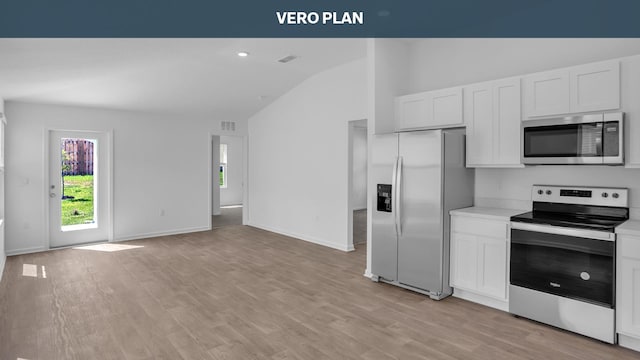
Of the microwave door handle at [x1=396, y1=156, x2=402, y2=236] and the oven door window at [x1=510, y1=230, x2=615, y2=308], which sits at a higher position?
the microwave door handle at [x1=396, y1=156, x2=402, y2=236]

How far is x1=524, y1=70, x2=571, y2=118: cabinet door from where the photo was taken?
3.19 m

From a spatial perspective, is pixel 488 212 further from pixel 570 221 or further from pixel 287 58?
pixel 287 58

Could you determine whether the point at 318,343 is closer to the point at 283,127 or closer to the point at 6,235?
the point at 283,127

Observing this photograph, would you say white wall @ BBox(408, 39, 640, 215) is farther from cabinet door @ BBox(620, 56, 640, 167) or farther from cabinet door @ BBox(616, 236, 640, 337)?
cabinet door @ BBox(616, 236, 640, 337)

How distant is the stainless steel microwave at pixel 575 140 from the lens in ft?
9.46

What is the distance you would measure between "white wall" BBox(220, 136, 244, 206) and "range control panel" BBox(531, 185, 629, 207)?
32.9ft

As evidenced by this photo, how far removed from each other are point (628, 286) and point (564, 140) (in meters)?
1.21

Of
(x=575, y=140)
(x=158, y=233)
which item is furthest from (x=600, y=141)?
(x=158, y=233)

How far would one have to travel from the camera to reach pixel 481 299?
366 centimetres
